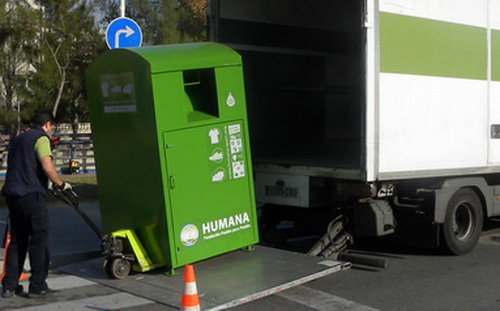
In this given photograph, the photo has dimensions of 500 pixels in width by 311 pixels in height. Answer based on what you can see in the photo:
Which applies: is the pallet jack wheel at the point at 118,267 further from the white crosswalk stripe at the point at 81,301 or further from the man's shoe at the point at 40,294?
the man's shoe at the point at 40,294

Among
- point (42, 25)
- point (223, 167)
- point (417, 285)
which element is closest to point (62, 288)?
point (223, 167)

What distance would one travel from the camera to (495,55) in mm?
8234

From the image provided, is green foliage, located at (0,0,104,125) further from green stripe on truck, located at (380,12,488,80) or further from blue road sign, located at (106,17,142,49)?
green stripe on truck, located at (380,12,488,80)

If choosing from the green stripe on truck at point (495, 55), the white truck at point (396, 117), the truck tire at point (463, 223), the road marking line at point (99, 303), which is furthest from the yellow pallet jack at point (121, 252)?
the green stripe on truck at point (495, 55)

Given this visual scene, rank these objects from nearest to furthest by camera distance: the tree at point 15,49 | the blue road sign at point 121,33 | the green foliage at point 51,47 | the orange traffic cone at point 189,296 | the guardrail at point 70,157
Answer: the orange traffic cone at point 189,296
the blue road sign at point 121,33
the guardrail at point 70,157
the tree at point 15,49
the green foliage at point 51,47

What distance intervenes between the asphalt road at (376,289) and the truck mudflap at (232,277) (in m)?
0.12

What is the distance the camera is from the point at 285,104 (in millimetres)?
9594

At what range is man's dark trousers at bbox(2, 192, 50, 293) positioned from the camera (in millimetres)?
6148

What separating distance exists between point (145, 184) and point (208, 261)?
115 cm

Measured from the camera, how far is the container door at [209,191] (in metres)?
6.56

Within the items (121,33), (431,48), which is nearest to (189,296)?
(431,48)

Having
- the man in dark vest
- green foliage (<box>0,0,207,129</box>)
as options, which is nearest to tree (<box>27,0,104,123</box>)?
green foliage (<box>0,0,207,129</box>)

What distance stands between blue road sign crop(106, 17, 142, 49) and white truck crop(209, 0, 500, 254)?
1797mm

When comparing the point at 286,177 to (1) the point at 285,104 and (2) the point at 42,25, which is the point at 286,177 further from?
(2) the point at 42,25
